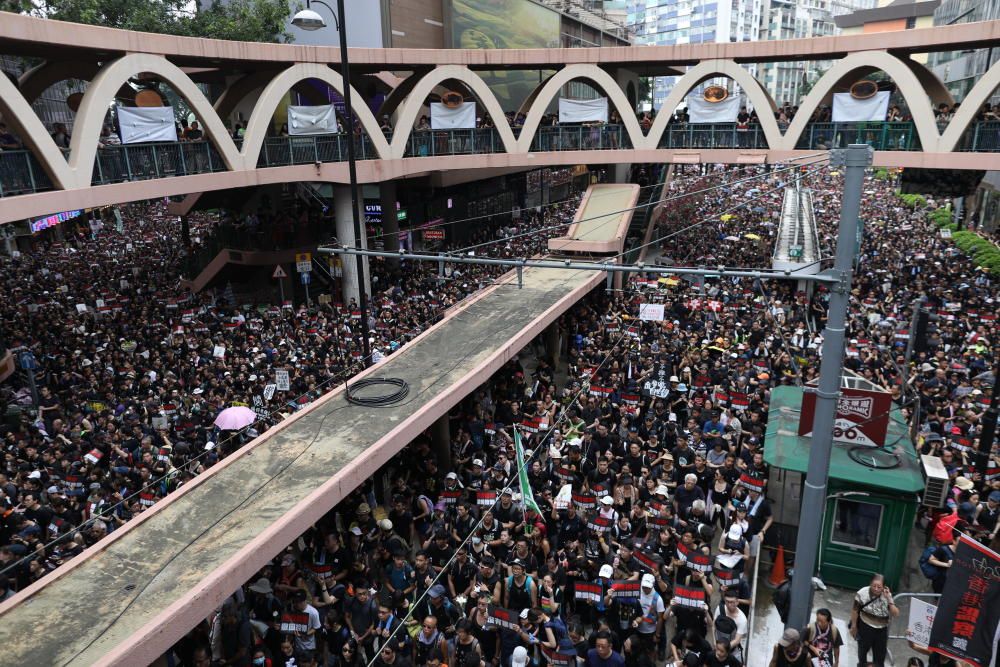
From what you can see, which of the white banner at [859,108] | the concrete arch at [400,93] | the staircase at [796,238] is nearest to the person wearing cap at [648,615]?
the staircase at [796,238]

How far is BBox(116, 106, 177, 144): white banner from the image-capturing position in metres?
19.7

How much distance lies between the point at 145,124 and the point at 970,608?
21.7 meters

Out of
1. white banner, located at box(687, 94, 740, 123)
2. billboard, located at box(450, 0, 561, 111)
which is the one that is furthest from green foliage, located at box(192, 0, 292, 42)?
white banner, located at box(687, 94, 740, 123)

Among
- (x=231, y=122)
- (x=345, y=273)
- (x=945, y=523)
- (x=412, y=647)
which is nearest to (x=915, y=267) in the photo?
(x=945, y=523)

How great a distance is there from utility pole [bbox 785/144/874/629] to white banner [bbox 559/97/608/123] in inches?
877

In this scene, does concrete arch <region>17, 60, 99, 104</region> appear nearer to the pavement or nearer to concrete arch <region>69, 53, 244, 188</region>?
concrete arch <region>69, 53, 244, 188</region>

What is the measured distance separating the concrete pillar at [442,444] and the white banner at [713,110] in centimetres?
1951

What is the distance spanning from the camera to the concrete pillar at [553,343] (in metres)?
22.6

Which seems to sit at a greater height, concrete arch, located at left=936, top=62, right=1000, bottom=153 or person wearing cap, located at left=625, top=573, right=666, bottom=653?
concrete arch, located at left=936, top=62, right=1000, bottom=153

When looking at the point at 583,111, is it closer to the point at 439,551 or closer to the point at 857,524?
the point at 857,524

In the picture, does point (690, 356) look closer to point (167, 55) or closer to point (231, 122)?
point (167, 55)

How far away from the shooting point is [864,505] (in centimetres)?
1096

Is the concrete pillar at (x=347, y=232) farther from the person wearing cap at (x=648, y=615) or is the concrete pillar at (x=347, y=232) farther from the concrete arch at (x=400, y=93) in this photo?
the person wearing cap at (x=648, y=615)

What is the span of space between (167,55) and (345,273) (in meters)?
9.21
